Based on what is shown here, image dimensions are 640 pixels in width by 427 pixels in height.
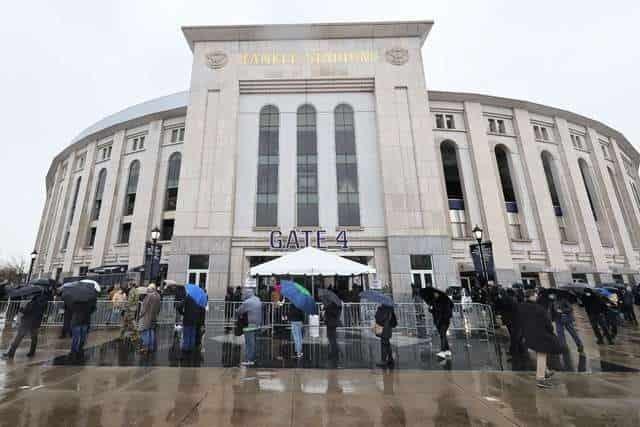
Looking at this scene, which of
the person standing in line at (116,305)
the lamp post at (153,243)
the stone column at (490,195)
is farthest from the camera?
the stone column at (490,195)

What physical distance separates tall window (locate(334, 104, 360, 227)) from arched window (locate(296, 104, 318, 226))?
1944 millimetres

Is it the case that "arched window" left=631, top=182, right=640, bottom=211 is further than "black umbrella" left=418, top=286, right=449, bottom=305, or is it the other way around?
"arched window" left=631, top=182, right=640, bottom=211

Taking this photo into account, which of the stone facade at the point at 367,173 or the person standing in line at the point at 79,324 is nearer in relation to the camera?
the person standing in line at the point at 79,324

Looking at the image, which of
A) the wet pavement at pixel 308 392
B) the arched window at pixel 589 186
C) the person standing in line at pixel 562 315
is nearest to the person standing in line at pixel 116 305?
the wet pavement at pixel 308 392

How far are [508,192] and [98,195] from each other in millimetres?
48418

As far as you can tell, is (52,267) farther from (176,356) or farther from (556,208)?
(556,208)

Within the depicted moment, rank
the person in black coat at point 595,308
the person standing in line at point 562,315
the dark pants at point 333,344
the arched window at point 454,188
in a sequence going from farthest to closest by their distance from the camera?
the arched window at point 454,188
the person in black coat at point 595,308
the person standing in line at point 562,315
the dark pants at point 333,344

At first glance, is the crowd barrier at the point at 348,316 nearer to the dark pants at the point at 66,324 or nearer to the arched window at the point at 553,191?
the dark pants at the point at 66,324

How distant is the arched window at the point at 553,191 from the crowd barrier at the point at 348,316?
27.1 metres

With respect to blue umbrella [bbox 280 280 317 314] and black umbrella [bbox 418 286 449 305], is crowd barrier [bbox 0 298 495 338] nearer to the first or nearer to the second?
black umbrella [bbox 418 286 449 305]

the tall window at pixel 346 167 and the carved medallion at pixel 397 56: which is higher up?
the carved medallion at pixel 397 56

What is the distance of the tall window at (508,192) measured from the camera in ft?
103

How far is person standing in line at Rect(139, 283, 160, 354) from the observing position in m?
9.08

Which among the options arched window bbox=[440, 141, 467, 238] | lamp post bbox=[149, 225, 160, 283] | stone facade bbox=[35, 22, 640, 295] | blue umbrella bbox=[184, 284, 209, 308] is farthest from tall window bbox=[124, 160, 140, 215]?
arched window bbox=[440, 141, 467, 238]
